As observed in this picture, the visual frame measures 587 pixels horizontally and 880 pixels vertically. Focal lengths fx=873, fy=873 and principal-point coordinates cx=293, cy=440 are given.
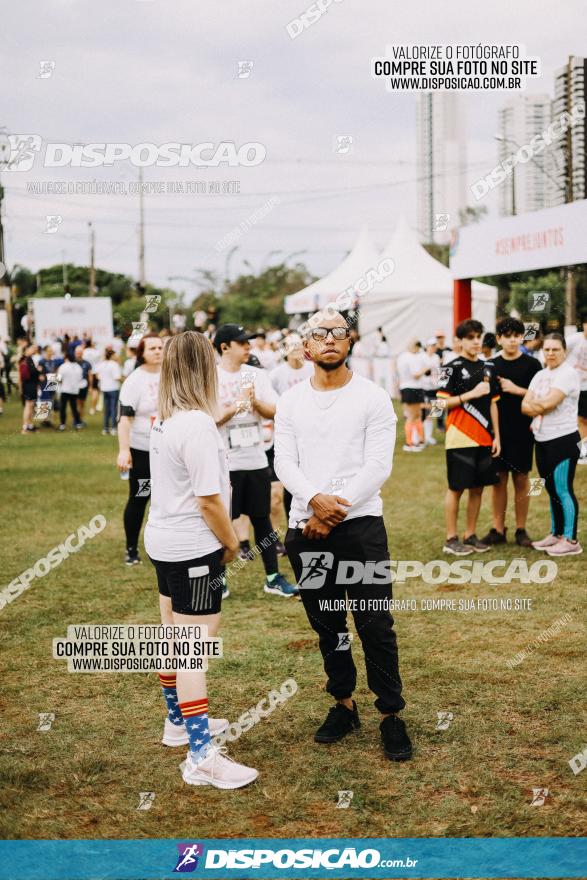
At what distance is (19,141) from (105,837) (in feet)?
19.4

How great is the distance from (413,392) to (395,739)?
10.8 metres

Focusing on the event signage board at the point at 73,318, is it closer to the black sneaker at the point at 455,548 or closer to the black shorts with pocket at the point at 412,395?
the black shorts with pocket at the point at 412,395

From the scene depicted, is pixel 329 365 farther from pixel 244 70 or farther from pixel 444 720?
pixel 244 70

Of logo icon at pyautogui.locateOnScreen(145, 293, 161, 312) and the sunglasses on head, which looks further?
logo icon at pyautogui.locateOnScreen(145, 293, 161, 312)

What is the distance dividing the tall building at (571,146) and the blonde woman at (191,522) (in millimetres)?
11890

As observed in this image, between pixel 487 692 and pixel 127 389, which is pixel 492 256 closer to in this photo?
pixel 127 389

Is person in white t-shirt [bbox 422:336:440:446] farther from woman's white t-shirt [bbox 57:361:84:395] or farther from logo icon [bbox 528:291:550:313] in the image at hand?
woman's white t-shirt [bbox 57:361:84:395]

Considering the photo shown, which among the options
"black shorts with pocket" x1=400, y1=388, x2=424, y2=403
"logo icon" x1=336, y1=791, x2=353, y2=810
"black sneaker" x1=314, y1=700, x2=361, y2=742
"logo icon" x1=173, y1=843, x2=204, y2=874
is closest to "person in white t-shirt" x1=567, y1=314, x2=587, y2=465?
"black shorts with pocket" x1=400, y1=388, x2=424, y2=403

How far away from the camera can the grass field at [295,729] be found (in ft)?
11.3

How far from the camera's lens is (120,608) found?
6359mm

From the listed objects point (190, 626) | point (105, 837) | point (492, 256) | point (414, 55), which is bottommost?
point (105, 837)

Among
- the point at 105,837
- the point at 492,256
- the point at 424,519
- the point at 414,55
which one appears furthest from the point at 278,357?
the point at 105,837

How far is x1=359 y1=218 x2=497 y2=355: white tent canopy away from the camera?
2450cm

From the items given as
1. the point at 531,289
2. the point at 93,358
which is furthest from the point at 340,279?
Answer: the point at 531,289
